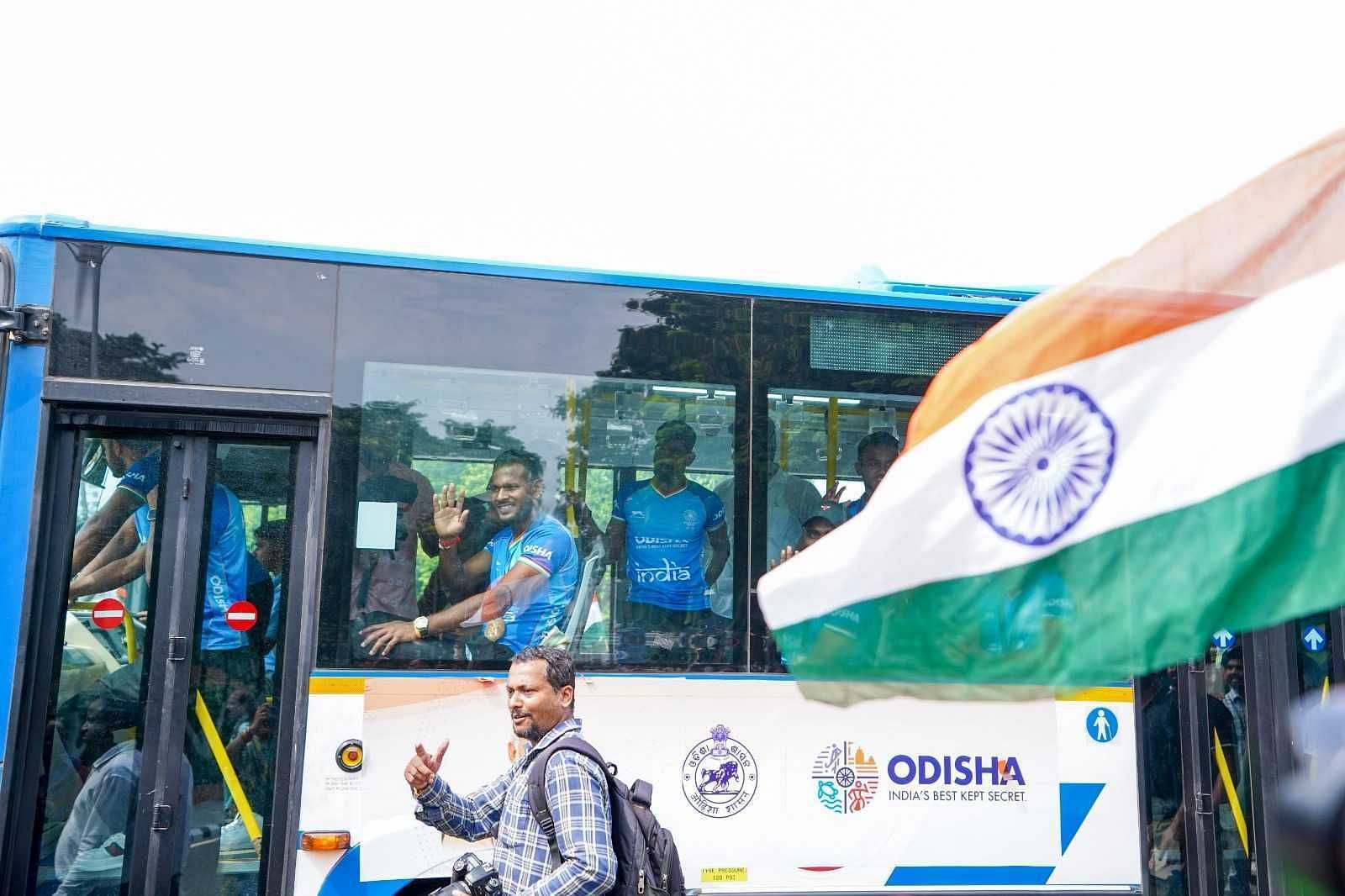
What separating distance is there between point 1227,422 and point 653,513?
3297 mm

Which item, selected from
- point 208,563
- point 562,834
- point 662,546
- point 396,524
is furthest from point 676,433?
point 562,834

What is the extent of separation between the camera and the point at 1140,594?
227cm

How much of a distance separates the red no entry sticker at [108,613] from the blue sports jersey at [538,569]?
4.98 ft

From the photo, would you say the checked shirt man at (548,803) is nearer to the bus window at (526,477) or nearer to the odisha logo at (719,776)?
the bus window at (526,477)

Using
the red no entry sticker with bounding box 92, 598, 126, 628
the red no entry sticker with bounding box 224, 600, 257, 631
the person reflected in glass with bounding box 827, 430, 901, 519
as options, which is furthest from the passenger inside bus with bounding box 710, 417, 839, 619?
the red no entry sticker with bounding box 92, 598, 126, 628

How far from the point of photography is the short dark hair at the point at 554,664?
160 inches

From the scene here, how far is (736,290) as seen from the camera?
18.4 ft

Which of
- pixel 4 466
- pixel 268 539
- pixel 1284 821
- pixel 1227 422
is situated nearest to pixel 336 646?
pixel 268 539

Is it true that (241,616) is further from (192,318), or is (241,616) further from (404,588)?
(192,318)

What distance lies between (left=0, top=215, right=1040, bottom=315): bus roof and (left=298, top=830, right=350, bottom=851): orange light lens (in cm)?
237

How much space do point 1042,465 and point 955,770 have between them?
3.36 metres

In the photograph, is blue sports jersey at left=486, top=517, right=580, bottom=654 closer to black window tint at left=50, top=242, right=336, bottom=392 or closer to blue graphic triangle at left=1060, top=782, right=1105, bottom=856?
black window tint at left=50, top=242, right=336, bottom=392

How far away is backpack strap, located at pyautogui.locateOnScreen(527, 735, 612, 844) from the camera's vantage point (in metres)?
3.71

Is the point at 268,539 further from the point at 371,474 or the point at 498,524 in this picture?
the point at 498,524
